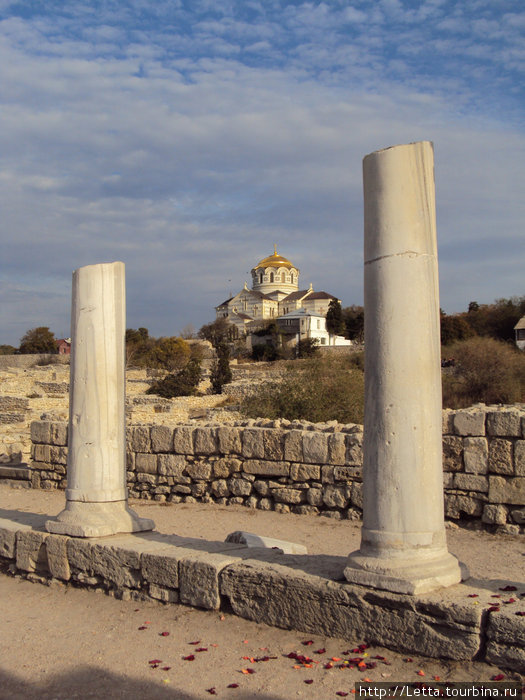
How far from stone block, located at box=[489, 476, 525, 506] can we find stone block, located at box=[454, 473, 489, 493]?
70 mm

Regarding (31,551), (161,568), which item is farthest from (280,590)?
(31,551)

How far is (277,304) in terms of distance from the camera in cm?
8981

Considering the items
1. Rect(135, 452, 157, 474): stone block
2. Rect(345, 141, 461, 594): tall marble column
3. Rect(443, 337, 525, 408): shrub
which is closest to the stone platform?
Rect(345, 141, 461, 594): tall marble column

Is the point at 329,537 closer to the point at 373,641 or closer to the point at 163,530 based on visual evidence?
the point at 163,530

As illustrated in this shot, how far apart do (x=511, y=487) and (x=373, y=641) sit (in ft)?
13.6

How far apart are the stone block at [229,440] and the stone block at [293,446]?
84 centimetres

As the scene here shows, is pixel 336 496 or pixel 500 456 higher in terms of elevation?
pixel 500 456

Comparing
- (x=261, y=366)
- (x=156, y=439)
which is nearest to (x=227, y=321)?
(x=261, y=366)

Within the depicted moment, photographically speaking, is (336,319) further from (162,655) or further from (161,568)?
(162,655)

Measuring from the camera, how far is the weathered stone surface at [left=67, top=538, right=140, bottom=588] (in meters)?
5.46

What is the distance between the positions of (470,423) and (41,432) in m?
7.80

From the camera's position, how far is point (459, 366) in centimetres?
3053

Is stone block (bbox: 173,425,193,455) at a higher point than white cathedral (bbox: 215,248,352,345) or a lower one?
lower

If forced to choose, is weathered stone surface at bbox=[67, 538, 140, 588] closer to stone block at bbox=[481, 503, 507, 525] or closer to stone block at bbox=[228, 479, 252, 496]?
stone block at bbox=[228, 479, 252, 496]
